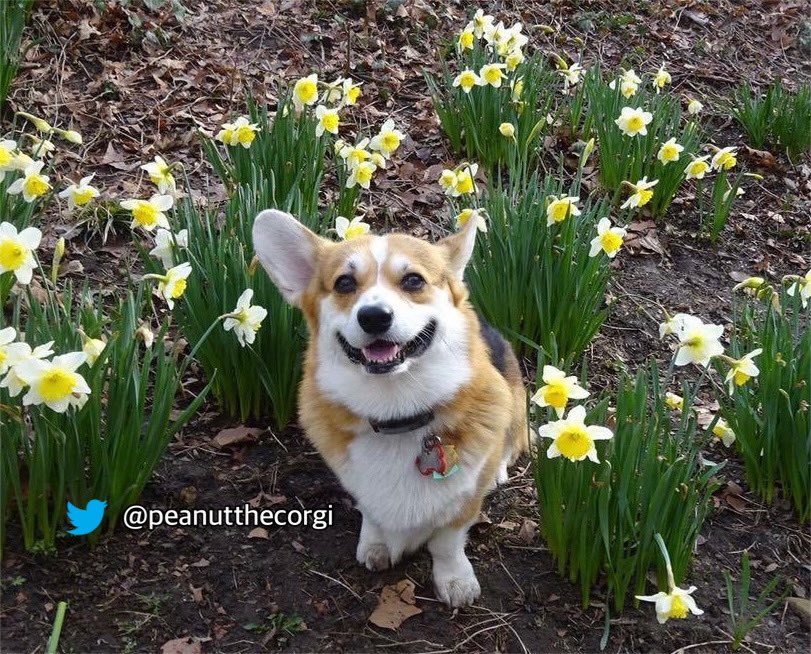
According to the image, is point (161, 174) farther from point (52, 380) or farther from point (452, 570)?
point (452, 570)

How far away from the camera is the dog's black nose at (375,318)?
7.16ft

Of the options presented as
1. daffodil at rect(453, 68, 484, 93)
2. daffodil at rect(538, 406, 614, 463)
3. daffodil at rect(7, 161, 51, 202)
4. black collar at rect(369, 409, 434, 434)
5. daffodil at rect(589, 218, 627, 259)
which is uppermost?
daffodil at rect(453, 68, 484, 93)

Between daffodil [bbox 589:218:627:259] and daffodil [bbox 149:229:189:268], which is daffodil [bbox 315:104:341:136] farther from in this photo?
daffodil [bbox 589:218:627:259]

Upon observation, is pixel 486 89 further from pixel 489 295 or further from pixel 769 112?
pixel 769 112

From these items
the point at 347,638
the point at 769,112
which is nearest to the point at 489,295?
the point at 347,638

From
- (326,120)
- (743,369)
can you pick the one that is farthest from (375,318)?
(326,120)

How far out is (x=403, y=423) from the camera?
2.38 m

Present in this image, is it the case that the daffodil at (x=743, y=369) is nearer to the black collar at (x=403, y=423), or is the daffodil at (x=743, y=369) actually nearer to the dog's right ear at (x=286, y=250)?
the black collar at (x=403, y=423)

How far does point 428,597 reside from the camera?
2.54 metres

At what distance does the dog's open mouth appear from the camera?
7.39ft

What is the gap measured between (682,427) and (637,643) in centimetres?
71

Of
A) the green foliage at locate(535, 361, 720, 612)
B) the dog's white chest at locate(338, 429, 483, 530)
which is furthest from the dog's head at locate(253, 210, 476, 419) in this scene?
the green foliage at locate(535, 361, 720, 612)

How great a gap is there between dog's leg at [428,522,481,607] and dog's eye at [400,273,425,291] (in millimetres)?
801

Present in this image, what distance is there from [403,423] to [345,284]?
49 centimetres
